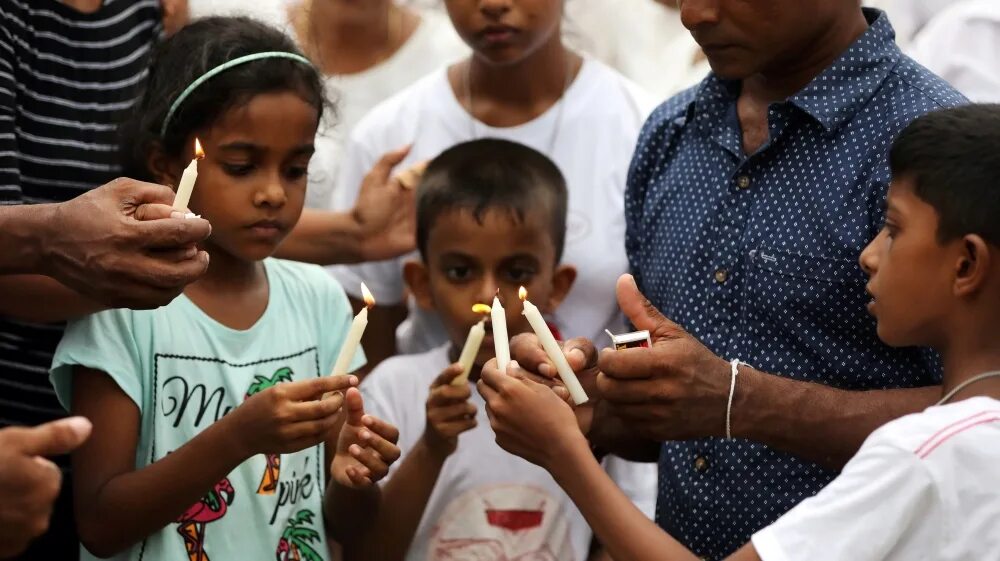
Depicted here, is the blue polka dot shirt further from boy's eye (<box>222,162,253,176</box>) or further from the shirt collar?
boy's eye (<box>222,162,253,176</box>)

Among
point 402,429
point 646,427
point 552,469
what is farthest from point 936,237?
point 402,429

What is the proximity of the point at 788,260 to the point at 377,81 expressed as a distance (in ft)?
6.37

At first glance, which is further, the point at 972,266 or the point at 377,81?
the point at 377,81

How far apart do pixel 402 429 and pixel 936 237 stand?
56.8 inches

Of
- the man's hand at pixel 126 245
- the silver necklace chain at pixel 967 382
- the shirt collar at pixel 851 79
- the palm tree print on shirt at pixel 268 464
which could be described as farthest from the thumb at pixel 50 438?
the shirt collar at pixel 851 79

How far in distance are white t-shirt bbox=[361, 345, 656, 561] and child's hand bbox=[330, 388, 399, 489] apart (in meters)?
0.42

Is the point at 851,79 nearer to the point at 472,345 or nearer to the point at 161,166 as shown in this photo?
the point at 472,345

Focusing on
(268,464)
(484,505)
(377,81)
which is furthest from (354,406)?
(377,81)

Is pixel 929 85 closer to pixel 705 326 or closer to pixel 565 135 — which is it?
pixel 705 326

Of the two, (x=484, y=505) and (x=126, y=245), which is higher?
(x=126, y=245)

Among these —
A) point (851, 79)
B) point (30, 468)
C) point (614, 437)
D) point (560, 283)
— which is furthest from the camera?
point (560, 283)

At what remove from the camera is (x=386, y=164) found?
3498 millimetres

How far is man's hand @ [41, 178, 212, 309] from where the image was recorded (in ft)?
7.43

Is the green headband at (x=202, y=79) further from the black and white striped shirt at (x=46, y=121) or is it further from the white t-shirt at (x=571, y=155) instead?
the white t-shirt at (x=571, y=155)
